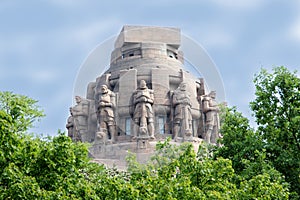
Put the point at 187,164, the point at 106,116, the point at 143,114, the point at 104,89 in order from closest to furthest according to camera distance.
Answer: the point at 187,164 < the point at 143,114 < the point at 106,116 < the point at 104,89

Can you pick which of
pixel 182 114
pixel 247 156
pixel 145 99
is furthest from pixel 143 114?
pixel 247 156

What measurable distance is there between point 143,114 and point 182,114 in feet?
9.37

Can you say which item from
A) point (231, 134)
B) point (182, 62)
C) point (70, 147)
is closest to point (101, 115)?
point (182, 62)

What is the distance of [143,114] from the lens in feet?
131

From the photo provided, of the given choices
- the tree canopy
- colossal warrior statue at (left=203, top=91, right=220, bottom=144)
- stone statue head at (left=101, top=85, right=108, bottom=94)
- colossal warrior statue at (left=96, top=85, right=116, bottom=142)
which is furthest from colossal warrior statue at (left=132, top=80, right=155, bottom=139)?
the tree canopy

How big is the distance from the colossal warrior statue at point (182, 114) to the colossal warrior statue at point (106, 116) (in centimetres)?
446

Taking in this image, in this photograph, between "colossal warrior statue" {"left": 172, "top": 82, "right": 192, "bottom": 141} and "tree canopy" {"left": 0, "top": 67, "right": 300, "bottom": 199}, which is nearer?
"tree canopy" {"left": 0, "top": 67, "right": 300, "bottom": 199}

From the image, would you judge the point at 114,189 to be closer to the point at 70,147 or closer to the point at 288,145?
the point at 70,147

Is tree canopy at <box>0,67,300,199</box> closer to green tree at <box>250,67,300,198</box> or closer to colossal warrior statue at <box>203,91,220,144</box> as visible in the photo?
green tree at <box>250,67,300,198</box>

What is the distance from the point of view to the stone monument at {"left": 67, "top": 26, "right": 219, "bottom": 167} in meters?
40.1

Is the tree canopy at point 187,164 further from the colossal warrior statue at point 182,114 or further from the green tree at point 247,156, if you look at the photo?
the colossal warrior statue at point 182,114

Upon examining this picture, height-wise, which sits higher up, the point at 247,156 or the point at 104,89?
the point at 104,89

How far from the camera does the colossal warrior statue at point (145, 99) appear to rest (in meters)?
40.5

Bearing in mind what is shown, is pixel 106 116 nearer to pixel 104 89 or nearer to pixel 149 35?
pixel 104 89
